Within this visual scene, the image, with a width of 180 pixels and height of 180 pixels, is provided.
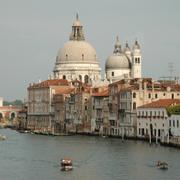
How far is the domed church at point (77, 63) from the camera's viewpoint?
3723 inches

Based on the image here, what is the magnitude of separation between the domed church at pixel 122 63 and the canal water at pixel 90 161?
3560cm

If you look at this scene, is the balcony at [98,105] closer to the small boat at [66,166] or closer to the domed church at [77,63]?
the domed church at [77,63]

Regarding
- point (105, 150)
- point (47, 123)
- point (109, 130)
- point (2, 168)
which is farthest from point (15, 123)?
point (2, 168)

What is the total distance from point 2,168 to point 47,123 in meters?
48.3

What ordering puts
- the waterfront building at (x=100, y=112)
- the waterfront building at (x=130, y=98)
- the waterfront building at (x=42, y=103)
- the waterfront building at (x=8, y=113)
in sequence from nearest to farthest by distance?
the waterfront building at (x=130, y=98)
the waterfront building at (x=100, y=112)
the waterfront building at (x=42, y=103)
the waterfront building at (x=8, y=113)

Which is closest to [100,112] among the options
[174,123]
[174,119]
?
[174,119]

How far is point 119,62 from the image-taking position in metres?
90.6

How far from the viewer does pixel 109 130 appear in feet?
216

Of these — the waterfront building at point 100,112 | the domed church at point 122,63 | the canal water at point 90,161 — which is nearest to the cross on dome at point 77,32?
the domed church at point 122,63

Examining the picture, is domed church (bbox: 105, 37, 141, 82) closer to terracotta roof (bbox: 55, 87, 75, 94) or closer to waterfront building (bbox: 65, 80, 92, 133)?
terracotta roof (bbox: 55, 87, 75, 94)

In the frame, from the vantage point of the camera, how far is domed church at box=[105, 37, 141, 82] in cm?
8944

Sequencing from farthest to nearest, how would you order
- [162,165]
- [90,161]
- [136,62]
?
[136,62] → [90,161] → [162,165]

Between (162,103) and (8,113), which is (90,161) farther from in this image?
(8,113)

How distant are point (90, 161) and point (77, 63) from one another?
5491cm
